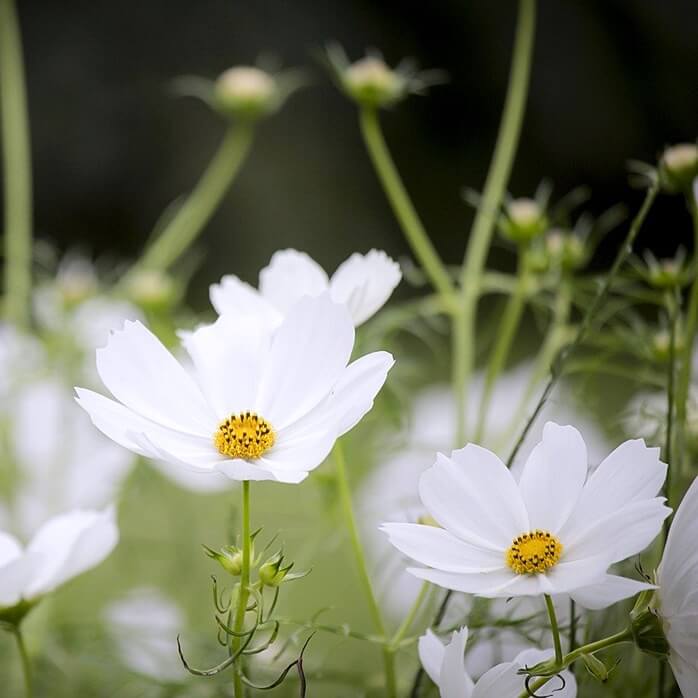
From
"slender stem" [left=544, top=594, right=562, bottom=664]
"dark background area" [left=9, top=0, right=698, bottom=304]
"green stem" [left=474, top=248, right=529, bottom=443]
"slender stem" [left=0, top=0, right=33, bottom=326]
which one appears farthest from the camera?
"dark background area" [left=9, top=0, right=698, bottom=304]

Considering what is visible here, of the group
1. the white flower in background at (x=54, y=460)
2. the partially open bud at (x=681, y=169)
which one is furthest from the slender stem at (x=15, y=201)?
the partially open bud at (x=681, y=169)

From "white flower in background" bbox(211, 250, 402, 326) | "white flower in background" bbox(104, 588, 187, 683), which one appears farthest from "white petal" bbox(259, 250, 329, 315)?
"white flower in background" bbox(104, 588, 187, 683)

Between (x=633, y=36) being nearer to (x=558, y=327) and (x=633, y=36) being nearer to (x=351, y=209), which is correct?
(x=351, y=209)

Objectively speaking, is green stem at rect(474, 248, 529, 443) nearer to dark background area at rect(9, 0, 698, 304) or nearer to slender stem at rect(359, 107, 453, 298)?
slender stem at rect(359, 107, 453, 298)

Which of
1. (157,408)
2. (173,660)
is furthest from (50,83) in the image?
(157,408)

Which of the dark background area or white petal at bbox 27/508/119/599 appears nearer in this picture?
white petal at bbox 27/508/119/599

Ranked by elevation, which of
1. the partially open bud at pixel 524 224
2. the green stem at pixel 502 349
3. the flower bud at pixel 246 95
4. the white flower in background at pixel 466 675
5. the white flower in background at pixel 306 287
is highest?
the flower bud at pixel 246 95

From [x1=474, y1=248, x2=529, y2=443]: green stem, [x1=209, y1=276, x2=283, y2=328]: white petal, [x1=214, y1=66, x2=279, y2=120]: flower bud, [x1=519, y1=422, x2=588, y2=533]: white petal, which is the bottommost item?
[x1=519, y1=422, x2=588, y2=533]: white petal

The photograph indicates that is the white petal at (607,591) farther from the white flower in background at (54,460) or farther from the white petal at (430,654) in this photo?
the white flower in background at (54,460)
